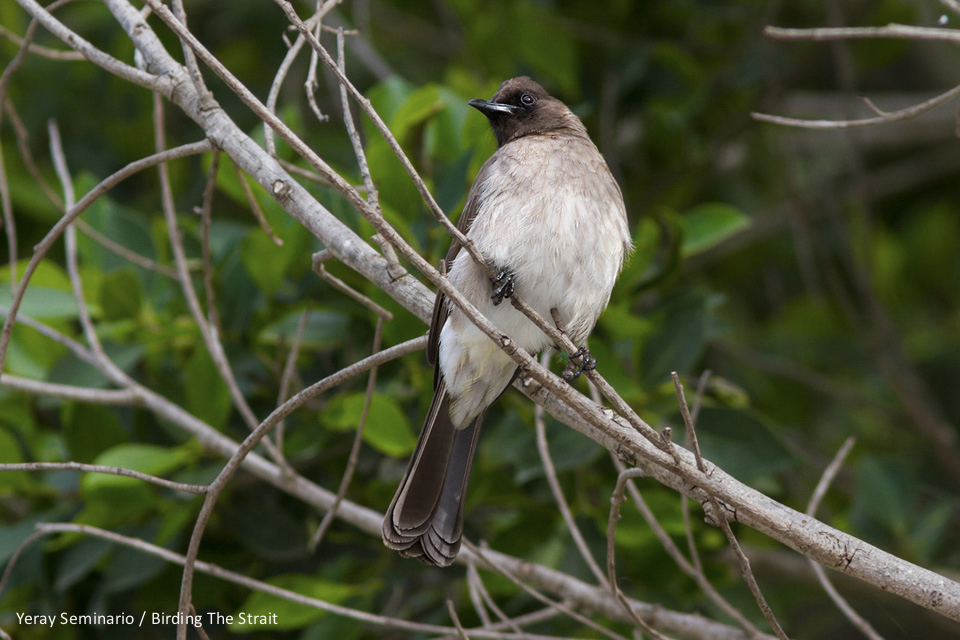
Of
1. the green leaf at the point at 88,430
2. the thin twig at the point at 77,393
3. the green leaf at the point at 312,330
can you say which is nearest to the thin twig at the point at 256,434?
the thin twig at the point at 77,393

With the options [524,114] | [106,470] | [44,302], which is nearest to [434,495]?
[106,470]

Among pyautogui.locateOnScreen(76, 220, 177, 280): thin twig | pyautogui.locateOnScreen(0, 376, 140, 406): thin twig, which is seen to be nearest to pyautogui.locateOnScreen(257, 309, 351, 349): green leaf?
pyautogui.locateOnScreen(76, 220, 177, 280): thin twig

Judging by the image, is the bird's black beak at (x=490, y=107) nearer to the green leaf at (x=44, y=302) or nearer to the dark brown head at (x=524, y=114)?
the dark brown head at (x=524, y=114)

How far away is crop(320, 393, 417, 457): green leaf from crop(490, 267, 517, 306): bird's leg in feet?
1.68

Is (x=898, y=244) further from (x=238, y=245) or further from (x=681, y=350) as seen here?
(x=238, y=245)

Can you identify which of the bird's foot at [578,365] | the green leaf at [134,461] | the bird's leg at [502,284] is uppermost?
the bird's leg at [502,284]

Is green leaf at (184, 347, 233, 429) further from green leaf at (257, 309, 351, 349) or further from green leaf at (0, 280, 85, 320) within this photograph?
green leaf at (0, 280, 85, 320)

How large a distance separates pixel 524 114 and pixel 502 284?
2.95 ft

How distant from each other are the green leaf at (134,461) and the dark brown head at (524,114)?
1.48 meters

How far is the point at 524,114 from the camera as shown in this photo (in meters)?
3.22

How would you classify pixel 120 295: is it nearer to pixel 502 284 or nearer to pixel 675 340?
pixel 502 284

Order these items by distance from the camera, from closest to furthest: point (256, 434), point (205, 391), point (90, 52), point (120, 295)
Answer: point (256, 434) < point (90, 52) < point (205, 391) < point (120, 295)

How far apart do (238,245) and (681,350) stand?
1.55 m

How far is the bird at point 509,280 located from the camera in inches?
102
